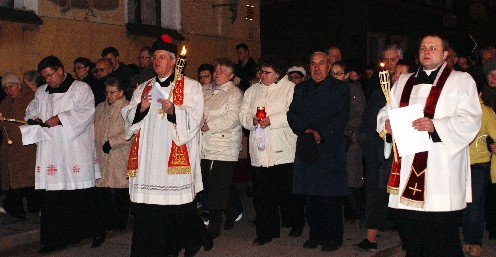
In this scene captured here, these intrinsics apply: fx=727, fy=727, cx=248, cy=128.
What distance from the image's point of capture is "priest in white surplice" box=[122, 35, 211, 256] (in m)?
6.45

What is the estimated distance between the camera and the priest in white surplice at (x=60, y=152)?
7676 mm

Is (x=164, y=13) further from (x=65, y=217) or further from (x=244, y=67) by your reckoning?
(x=65, y=217)

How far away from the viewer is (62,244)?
25.7 ft

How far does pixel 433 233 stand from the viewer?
558 centimetres

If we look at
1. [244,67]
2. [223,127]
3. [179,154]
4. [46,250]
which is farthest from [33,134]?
[244,67]

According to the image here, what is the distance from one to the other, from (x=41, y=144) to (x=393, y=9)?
19.9m

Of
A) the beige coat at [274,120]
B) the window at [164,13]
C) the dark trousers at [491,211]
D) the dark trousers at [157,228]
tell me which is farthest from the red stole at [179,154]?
the window at [164,13]

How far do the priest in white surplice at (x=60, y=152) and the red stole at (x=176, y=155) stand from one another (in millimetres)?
1409

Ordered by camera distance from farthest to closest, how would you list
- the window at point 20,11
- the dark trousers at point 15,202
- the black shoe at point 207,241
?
the window at point 20,11
the dark trousers at point 15,202
the black shoe at point 207,241

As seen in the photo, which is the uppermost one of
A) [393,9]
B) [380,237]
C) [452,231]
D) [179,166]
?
[393,9]

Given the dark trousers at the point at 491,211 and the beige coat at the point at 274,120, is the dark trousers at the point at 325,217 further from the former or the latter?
the dark trousers at the point at 491,211

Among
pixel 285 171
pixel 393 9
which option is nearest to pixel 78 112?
pixel 285 171

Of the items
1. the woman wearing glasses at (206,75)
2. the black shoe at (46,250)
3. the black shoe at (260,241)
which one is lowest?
the black shoe at (46,250)

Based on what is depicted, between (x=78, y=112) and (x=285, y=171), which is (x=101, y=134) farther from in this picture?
(x=285, y=171)
